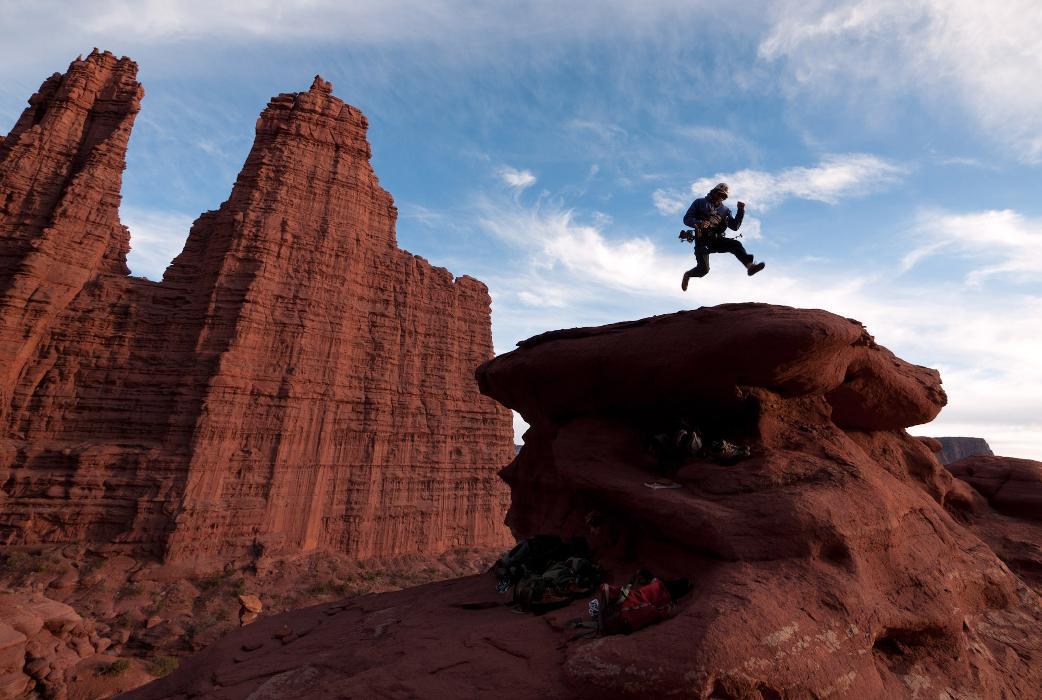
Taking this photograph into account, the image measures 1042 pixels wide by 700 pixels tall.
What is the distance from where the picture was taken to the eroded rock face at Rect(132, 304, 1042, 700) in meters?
4.93

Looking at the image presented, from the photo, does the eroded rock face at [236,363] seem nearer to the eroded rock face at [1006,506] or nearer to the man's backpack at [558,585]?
the man's backpack at [558,585]

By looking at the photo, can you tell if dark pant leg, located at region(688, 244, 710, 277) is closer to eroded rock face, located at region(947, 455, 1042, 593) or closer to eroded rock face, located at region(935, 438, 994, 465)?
eroded rock face, located at region(947, 455, 1042, 593)

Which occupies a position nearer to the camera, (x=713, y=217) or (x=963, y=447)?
(x=713, y=217)

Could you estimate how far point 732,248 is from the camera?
9.65 meters

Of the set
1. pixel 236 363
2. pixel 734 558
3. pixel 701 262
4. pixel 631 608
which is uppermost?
pixel 701 262

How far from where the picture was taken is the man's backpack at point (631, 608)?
17.4 ft

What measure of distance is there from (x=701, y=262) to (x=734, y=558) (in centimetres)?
557

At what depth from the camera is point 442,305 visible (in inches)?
1361

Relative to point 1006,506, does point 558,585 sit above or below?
below

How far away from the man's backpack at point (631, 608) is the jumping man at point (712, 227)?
625 cm

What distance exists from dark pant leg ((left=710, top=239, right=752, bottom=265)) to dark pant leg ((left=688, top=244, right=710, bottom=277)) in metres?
0.15

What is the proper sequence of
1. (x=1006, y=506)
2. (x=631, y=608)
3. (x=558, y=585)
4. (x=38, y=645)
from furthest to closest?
(x=38, y=645) < (x=1006, y=506) < (x=558, y=585) < (x=631, y=608)

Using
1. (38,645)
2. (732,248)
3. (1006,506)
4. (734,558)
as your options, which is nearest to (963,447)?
(1006,506)

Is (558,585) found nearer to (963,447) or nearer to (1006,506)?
(1006,506)
